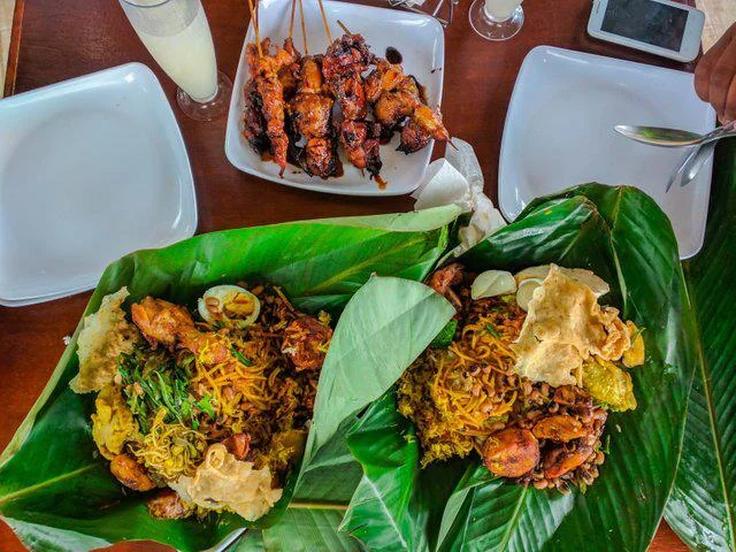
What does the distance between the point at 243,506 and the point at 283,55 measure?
37.7 inches

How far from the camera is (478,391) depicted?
3.88ft

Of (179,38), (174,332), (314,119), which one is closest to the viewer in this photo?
(174,332)

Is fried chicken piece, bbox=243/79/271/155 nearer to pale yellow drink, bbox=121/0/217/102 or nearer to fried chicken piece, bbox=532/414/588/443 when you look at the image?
pale yellow drink, bbox=121/0/217/102

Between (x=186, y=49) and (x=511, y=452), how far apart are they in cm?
104

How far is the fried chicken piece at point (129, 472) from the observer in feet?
3.86

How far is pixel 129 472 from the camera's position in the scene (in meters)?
1.18

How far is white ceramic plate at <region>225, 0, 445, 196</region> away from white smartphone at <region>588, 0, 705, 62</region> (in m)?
0.43

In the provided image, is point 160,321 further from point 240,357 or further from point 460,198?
point 460,198

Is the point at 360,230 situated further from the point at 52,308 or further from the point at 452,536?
the point at 52,308

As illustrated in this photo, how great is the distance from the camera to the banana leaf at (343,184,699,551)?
3.94 feet

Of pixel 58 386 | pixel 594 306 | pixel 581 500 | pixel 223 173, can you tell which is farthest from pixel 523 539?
pixel 223 173

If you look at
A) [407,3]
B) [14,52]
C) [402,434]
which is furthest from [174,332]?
[407,3]

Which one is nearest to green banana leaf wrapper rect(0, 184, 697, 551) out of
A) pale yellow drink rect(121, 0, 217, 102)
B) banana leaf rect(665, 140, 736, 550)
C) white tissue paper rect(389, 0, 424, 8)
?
banana leaf rect(665, 140, 736, 550)

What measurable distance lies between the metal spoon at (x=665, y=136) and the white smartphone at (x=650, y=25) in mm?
221
